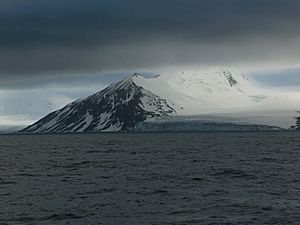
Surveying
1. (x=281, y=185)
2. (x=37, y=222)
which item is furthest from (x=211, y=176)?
(x=37, y=222)

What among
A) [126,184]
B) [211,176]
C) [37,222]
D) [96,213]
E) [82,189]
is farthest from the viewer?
[211,176]

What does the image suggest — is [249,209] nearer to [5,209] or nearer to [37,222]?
[37,222]

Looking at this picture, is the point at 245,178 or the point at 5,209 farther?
the point at 245,178

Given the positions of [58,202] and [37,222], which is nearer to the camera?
[37,222]

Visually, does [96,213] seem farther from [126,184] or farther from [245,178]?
[245,178]

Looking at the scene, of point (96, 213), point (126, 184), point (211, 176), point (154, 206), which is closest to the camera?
point (96, 213)

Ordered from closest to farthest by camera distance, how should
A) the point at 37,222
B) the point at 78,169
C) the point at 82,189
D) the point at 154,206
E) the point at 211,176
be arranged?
the point at 37,222
the point at 154,206
the point at 82,189
the point at 211,176
the point at 78,169

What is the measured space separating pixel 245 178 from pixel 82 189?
17.8 meters

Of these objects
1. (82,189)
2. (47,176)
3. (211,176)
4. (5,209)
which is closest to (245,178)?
(211,176)

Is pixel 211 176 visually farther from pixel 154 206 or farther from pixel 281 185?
pixel 154 206

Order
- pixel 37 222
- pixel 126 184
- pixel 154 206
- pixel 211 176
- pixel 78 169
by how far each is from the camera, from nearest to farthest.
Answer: pixel 37 222 < pixel 154 206 < pixel 126 184 < pixel 211 176 < pixel 78 169

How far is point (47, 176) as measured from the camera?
A: 6562 cm

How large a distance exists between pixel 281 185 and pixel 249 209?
1462 cm

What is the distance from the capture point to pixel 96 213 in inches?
1547
